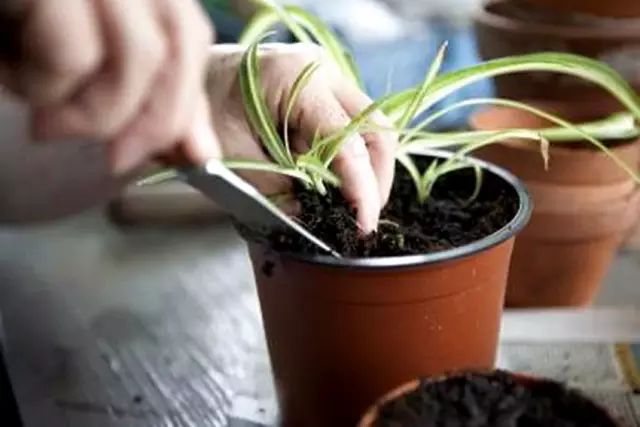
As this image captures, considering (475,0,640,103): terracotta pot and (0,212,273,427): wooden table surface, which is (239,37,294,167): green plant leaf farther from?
(475,0,640,103): terracotta pot

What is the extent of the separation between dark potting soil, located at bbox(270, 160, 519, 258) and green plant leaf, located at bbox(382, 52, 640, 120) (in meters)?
0.06

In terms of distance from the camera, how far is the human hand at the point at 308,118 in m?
0.60

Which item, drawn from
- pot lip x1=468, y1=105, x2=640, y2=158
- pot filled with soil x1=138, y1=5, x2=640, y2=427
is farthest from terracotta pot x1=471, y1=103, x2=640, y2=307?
pot filled with soil x1=138, y1=5, x2=640, y2=427

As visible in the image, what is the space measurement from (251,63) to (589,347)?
0.32 metres

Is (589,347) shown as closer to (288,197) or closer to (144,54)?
(288,197)

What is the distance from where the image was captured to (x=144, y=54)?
0.36m

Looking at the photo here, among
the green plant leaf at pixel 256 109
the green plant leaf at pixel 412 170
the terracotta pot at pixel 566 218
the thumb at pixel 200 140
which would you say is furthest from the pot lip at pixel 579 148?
the thumb at pixel 200 140

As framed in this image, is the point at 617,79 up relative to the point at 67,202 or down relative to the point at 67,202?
up

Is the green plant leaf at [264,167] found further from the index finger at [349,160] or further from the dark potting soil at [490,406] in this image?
the dark potting soil at [490,406]

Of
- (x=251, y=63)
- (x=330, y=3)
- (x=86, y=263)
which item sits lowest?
(x=86, y=263)

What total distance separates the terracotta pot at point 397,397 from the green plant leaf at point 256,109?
155mm

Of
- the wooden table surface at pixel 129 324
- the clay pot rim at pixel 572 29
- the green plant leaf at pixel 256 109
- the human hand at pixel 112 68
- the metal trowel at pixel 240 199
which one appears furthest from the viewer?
Result: the clay pot rim at pixel 572 29

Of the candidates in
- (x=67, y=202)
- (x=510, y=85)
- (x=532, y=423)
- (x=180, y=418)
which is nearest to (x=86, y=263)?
(x=67, y=202)

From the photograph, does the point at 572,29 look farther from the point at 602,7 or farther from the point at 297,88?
the point at 297,88
